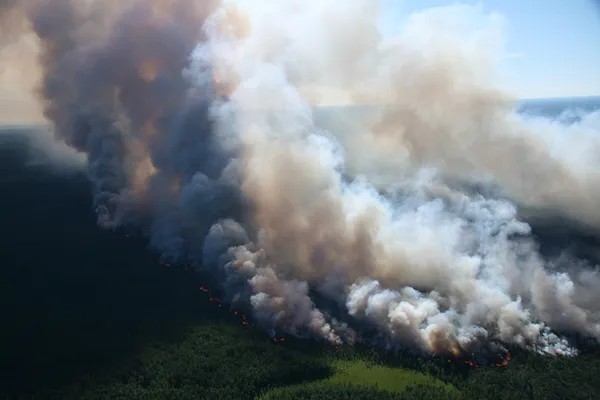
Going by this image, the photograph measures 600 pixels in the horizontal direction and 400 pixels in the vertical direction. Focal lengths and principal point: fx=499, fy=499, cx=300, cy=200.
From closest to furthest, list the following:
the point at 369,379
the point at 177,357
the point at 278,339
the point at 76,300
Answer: the point at 369,379
the point at 177,357
the point at 278,339
the point at 76,300

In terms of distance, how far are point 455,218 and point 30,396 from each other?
256ft

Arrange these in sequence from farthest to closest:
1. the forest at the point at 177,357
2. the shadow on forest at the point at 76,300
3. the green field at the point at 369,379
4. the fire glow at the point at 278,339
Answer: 1. the shadow on forest at the point at 76,300
2. the fire glow at the point at 278,339
3. the green field at the point at 369,379
4. the forest at the point at 177,357

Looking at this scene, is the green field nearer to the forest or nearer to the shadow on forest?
the forest

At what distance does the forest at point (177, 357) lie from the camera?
6462cm

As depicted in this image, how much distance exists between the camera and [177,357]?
72.4 m

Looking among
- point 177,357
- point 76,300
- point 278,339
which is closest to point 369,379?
point 278,339

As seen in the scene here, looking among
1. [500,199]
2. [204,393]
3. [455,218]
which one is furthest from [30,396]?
[500,199]

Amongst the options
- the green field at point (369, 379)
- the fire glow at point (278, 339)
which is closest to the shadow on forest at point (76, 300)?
the fire glow at point (278, 339)

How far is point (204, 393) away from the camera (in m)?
64.6

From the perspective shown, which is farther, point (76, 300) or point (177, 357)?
point (76, 300)

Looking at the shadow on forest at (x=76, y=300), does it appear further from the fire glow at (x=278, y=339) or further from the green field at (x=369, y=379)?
the green field at (x=369, y=379)

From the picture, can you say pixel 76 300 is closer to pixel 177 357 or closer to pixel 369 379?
pixel 177 357

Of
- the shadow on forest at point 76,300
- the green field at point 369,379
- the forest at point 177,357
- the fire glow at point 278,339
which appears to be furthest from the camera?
the shadow on forest at point 76,300

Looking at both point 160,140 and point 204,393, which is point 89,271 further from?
point 204,393
